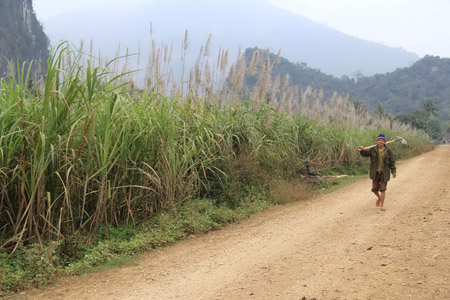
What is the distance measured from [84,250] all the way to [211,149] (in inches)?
114

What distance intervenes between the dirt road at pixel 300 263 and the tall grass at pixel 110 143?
85 cm

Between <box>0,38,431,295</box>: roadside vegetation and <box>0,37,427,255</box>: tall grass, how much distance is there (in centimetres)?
2

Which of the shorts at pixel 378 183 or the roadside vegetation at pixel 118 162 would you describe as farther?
the shorts at pixel 378 183

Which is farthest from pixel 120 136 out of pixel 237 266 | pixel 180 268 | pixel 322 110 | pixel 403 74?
pixel 403 74

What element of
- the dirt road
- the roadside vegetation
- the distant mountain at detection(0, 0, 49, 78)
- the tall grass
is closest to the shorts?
the dirt road

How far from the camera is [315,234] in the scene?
17.0 feet

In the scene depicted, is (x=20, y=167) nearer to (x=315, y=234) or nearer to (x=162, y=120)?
(x=162, y=120)

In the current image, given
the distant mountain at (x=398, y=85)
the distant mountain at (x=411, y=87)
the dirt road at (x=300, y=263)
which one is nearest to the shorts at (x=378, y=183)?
the dirt road at (x=300, y=263)

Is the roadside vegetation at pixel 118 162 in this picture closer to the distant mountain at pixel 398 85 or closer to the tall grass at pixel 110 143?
the tall grass at pixel 110 143

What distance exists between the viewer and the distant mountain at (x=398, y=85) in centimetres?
6569

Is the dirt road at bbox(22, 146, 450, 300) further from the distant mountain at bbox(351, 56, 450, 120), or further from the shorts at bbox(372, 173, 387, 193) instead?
the distant mountain at bbox(351, 56, 450, 120)

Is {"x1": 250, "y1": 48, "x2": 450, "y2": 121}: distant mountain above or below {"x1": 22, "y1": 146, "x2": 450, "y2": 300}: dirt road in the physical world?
above

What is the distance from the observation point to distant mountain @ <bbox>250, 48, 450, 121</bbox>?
65688 mm

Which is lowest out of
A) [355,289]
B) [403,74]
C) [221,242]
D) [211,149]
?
[221,242]
